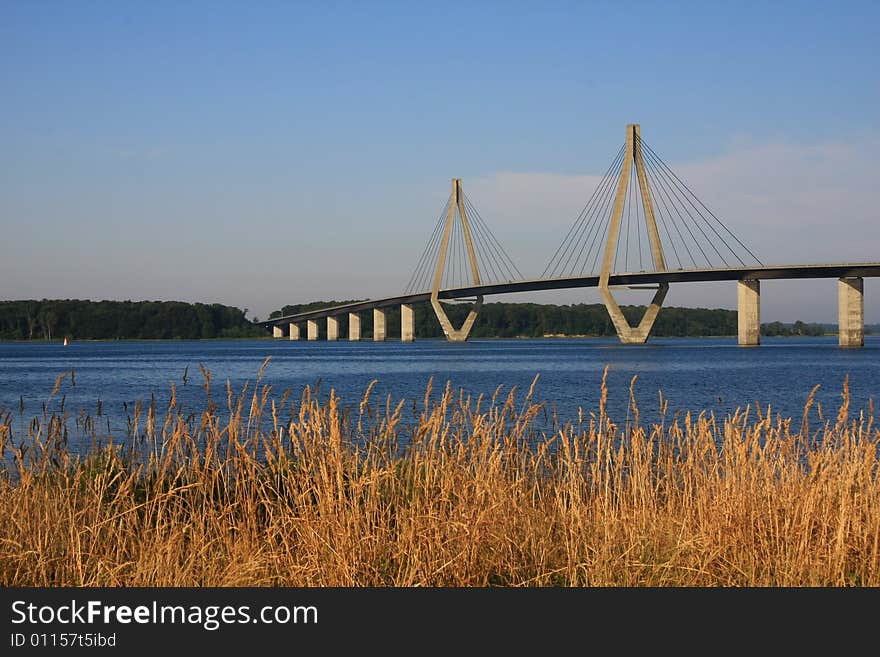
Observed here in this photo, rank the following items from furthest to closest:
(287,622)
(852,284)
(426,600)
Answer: (852,284), (426,600), (287,622)

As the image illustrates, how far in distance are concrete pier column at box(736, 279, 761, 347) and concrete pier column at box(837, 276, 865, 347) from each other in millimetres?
6781

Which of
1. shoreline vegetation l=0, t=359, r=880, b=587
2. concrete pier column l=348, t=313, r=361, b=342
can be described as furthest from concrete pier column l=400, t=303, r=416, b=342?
shoreline vegetation l=0, t=359, r=880, b=587

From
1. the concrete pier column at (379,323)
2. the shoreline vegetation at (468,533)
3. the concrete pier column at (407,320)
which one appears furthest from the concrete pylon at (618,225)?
the shoreline vegetation at (468,533)

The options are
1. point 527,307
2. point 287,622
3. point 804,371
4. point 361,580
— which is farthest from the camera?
point 527,307

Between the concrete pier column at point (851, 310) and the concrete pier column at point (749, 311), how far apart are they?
678 cm

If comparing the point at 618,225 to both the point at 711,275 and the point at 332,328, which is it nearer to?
the point at 711,275

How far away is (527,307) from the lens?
607 ft

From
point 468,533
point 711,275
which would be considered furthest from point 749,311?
point 468,533

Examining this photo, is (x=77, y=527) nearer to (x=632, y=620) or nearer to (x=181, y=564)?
(x=181, y=564)

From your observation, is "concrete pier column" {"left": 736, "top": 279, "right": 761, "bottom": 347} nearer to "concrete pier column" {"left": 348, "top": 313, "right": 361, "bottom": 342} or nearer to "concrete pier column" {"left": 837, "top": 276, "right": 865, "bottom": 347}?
"concrete pier column" {"left": 837, "top": 276, "right": 865, "bottom": 347}

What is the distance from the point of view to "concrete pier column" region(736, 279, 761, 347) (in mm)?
79938

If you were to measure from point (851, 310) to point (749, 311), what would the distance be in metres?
8.33

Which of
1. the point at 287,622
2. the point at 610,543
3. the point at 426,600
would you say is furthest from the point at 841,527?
the point at 287,622

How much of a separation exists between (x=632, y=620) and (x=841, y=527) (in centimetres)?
188
